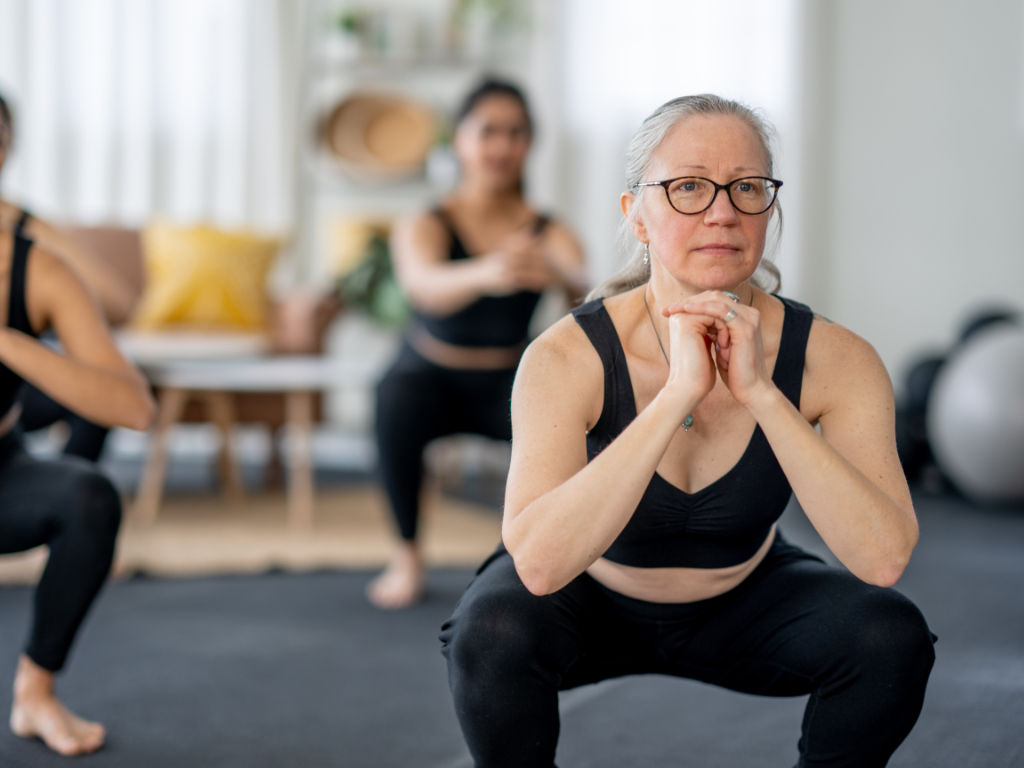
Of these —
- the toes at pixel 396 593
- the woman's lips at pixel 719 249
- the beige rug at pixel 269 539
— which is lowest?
the beige rug at pixel 269 539

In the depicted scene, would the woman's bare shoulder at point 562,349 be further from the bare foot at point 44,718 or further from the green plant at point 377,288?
the green plant at point 377,288

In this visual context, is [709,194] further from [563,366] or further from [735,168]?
[563,366]

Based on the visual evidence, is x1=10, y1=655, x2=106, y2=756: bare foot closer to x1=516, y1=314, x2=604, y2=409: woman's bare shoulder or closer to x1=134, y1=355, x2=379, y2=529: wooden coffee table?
x1=516, y1=314, x2=604, y2=409: woman's bare shoulder

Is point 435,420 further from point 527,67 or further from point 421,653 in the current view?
point 527,67

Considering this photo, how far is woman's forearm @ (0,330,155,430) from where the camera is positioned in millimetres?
1286

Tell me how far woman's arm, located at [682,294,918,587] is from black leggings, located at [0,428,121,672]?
0.89 meters

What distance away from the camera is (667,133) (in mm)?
1008

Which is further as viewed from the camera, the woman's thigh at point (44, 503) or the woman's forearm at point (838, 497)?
the woman's thigh at point (44, 503)

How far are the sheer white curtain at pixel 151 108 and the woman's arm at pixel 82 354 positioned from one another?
3072mm

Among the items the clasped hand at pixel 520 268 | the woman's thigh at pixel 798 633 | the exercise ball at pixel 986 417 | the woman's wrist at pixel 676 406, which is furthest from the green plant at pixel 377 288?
the woman's wrist at pixel 676 406

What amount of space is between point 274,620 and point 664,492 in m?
1.29

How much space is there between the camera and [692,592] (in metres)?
1.09

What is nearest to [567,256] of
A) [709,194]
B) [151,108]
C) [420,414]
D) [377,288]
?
[420,414]

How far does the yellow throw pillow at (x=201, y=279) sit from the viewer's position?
327cm
